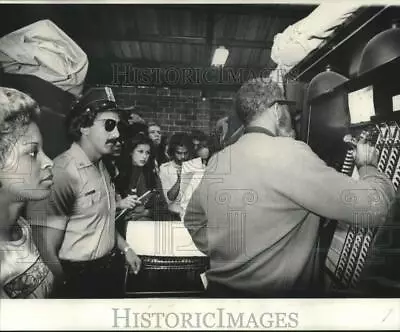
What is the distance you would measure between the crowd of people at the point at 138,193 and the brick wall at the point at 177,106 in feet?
0.19

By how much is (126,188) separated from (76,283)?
2.23ft

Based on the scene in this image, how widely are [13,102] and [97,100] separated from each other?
517 millimetres

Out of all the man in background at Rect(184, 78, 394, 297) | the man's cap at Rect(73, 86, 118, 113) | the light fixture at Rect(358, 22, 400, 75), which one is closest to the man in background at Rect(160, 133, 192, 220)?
the man in background at Rect(184, 78, 394, 297)

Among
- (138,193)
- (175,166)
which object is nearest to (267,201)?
(175,166)

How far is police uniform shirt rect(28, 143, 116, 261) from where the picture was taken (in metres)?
3.05

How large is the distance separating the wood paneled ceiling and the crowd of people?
0.21 metres

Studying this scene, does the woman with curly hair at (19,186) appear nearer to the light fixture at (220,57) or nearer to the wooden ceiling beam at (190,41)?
the wooden ceiling beam at (190,41)

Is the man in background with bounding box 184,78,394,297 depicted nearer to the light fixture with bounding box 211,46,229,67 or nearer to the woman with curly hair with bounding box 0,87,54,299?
the light fixture with bounding box 211,46,229,67

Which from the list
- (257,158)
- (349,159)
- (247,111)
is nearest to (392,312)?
(349,159)

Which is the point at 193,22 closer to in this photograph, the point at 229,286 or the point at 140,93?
the point at 140,93

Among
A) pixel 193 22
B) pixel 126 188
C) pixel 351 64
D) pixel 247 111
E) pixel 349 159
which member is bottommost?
pixel 126 188

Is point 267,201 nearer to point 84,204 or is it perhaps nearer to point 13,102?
point 84,204

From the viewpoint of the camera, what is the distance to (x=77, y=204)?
3.05 metres

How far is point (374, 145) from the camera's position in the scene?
312 centimetres
